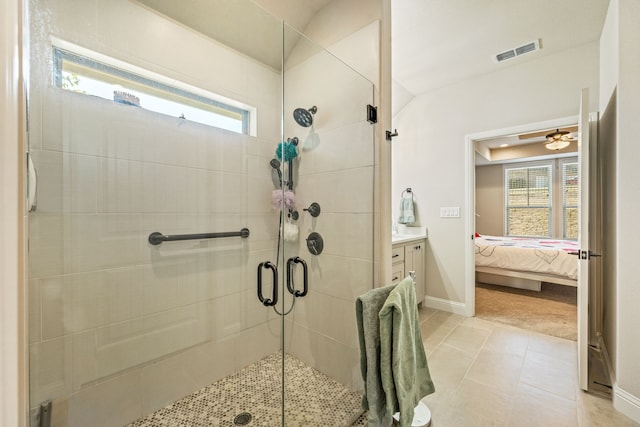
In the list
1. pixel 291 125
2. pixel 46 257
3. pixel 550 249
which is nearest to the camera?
pixel 46 257

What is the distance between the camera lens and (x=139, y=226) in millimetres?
1494

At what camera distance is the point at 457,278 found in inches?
119

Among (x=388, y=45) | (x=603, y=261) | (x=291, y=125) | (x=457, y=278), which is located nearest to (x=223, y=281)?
(x=291, y=125)

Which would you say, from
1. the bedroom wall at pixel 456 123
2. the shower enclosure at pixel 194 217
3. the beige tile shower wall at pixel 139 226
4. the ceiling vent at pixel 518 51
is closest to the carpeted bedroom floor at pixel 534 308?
the bedroom wall at pixel 456 123

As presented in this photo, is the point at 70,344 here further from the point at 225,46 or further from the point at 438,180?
the point at 438,180

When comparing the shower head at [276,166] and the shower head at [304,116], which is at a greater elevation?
the shower head at [304,116]

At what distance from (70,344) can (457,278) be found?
10.8 feet

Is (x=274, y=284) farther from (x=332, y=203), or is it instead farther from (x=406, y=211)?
(x=406, y=211)

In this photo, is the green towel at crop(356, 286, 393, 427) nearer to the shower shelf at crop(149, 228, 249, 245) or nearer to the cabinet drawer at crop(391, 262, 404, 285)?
the shower shelf at crop(149, 228, 249, 245)

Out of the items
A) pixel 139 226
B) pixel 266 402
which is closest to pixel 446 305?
pixel 266 402

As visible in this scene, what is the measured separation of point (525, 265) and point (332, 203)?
332cm

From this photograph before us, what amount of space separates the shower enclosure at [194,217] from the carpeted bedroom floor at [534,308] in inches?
87.6

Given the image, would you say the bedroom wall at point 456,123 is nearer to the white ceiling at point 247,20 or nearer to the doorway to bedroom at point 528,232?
the doorway to bedroom at point 528,232

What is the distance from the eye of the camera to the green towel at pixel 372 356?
4.06 ft
